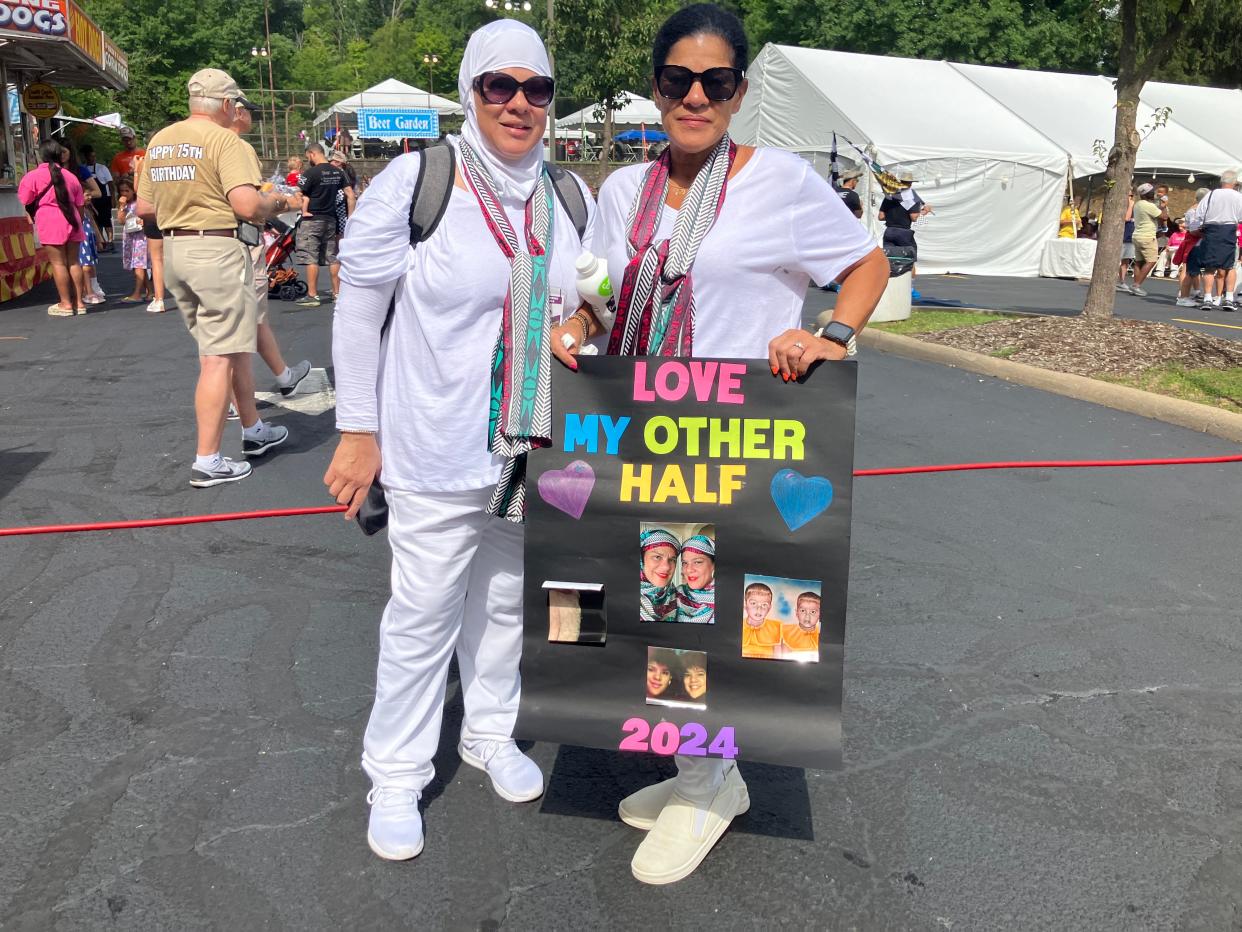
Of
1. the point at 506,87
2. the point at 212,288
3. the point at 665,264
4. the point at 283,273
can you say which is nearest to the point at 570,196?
the point at 506,87

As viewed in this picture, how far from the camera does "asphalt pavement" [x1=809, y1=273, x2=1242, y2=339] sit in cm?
1444

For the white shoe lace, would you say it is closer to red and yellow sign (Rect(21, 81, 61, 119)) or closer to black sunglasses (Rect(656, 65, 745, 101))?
black sunglasses (Rect(656, 65, 745, 101))

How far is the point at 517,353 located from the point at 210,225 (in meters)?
3.73

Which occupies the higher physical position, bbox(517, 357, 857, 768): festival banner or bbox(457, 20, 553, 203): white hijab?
bbox(457, 20, 553, 203): white hijab

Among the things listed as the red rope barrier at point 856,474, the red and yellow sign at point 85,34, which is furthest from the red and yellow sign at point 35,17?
the red rope barrier at point 856,474

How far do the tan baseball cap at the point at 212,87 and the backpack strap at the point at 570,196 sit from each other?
11.5ft

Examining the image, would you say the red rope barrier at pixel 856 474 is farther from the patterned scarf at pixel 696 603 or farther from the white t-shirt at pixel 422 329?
the patterned scarf at pixel 696 603

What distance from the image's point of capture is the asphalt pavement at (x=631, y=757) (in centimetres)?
242

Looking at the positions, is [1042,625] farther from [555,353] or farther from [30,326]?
[30,326]

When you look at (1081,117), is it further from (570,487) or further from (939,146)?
(570,487)

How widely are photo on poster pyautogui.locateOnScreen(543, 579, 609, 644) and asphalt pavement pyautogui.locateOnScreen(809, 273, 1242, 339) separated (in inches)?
436

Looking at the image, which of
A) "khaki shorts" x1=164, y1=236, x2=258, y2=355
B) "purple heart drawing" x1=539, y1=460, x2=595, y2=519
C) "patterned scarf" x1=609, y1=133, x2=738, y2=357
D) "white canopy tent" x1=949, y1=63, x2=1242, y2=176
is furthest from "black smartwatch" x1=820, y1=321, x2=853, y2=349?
"white canopy tent" x1=949, y1=63, x2=1242, y2=176

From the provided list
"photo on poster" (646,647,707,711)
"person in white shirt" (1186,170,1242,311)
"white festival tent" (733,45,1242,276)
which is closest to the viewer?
"photo on poster" (646,647,707,711)

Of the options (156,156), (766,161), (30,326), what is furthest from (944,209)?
(766,161)
